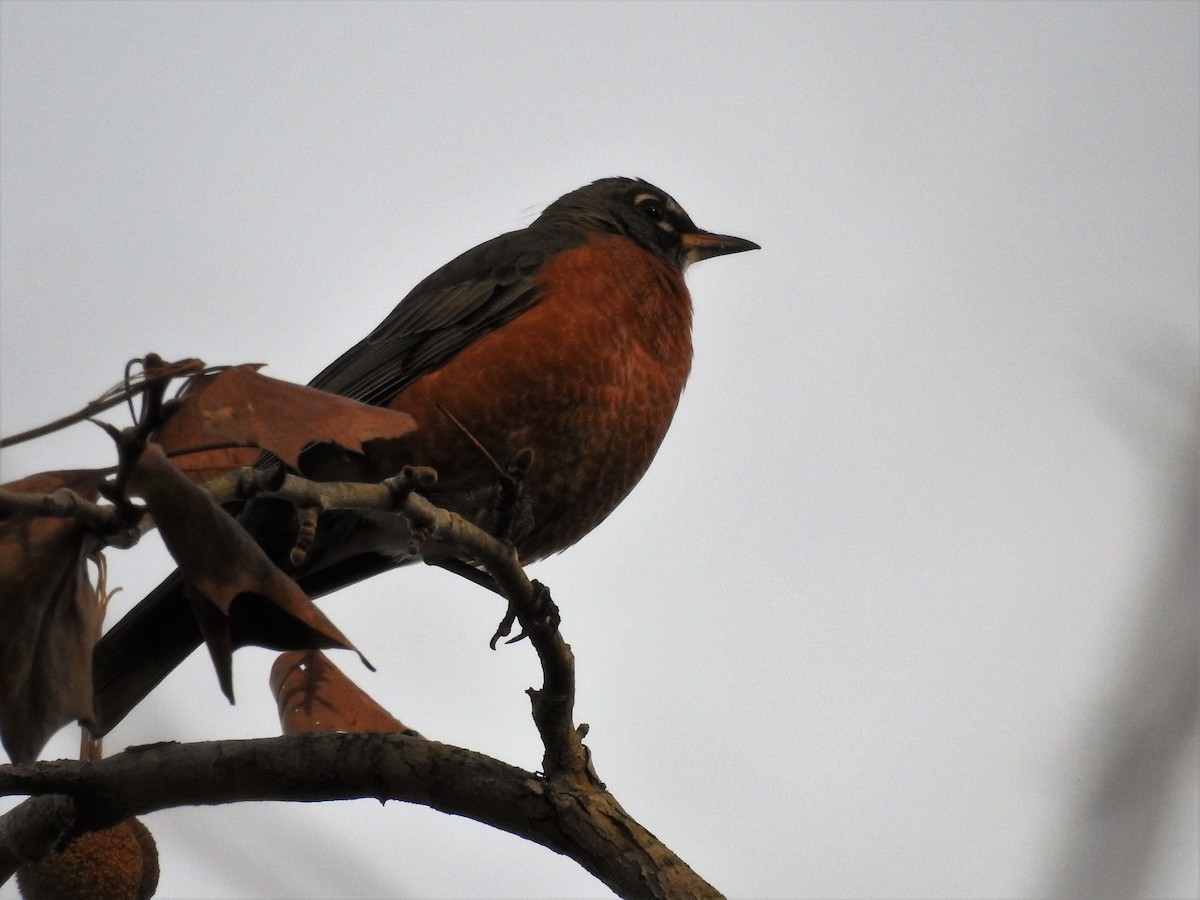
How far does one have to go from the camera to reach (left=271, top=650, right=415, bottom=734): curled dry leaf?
2.53 meters

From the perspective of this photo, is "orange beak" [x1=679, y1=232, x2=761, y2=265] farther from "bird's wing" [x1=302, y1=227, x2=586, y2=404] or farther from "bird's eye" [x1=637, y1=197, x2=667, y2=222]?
"bird's wing" [x1=302, y1=227, x2=586, y2=404]

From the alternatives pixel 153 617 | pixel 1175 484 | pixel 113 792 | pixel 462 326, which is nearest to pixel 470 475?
pixel 462 326

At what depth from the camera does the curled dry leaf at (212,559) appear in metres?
1.35

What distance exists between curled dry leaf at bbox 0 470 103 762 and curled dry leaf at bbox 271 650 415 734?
40.9 inches

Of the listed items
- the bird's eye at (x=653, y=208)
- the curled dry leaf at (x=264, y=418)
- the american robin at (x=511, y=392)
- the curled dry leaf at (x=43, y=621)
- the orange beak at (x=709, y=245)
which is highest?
the bird's eye at (x=653, y=208)

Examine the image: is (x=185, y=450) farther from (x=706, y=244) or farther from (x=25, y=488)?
(x=706, y=244)

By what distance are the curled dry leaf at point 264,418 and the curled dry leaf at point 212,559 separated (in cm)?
11

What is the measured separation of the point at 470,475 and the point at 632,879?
1.22 meters

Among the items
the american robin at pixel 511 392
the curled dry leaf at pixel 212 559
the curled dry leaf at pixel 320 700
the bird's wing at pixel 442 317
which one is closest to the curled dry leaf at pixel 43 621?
the curled dry leaf at pixel 212 559

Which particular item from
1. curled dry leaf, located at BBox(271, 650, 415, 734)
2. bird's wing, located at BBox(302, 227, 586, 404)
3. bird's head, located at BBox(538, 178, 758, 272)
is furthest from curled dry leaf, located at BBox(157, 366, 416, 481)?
bird's head, located at BBox(538, 178, 758, 272)

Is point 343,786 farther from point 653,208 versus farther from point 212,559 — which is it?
point 653,208

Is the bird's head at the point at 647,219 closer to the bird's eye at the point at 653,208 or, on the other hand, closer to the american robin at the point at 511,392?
the bird's eye at the point at 653,208

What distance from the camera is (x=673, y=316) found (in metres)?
3.71

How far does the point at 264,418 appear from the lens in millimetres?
1559
